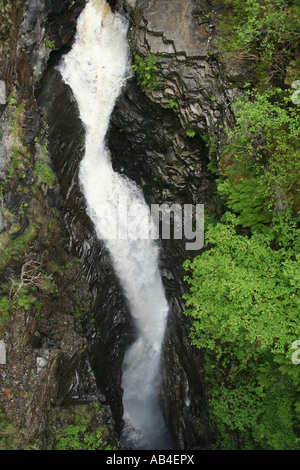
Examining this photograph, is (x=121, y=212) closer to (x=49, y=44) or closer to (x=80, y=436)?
(x=49, y=44)

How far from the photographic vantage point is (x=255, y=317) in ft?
25.1

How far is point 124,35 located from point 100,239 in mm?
7620

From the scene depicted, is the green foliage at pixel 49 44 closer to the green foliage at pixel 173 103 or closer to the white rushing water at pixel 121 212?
the white rushing water at pixel 121 212

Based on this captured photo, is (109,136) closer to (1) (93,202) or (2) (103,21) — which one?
(1) (93,202)

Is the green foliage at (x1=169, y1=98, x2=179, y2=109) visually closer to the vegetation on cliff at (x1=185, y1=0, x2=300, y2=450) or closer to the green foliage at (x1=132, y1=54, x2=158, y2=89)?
the green foliage at (x1=132, y1=54, x2=158, y2=89)

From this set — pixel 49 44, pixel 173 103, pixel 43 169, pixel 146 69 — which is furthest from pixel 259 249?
pixel 49 44

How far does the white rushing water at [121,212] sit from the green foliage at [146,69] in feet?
2.62

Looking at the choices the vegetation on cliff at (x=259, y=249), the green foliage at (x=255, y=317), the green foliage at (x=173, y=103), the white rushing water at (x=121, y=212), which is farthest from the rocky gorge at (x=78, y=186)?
the green foliage at (x=255, y=317)

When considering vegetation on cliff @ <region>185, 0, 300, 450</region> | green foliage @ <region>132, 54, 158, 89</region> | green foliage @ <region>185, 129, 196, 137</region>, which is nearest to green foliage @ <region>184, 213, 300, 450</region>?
vegetation on cliff @ <region>185, 0, 300, 450</region>

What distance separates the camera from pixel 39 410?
9.17m

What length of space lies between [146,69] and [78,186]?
4728mm

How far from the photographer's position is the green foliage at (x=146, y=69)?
11102 mm
